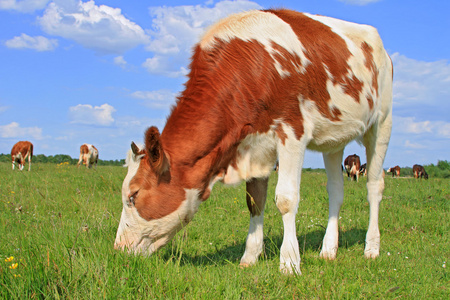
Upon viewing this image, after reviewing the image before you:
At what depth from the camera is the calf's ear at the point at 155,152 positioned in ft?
11.0

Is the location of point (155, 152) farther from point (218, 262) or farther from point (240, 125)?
point (218, 262)

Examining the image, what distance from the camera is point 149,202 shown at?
3.70 m

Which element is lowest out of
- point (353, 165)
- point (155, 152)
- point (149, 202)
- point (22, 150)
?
point (149, 202)

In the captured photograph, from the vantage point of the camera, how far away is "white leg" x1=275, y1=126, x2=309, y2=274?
380cm

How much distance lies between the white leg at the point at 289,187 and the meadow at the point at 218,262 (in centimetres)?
20

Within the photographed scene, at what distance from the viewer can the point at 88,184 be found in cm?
1082

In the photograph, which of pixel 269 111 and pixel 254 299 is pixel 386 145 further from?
pixel 254 299

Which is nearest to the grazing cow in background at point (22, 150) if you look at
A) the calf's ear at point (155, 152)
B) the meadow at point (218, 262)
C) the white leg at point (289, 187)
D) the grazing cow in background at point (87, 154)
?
the grazing cow in background at point (87, 154)

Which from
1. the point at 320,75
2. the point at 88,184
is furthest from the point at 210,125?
the point at 88,184

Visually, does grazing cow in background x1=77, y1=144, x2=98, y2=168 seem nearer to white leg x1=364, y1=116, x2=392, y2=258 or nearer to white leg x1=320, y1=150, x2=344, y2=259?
white leg x1=320, y1=150, x2=344, y2=259

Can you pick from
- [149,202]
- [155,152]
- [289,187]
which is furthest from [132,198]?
[289,187]

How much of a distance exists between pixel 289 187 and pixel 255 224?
1.01 meters

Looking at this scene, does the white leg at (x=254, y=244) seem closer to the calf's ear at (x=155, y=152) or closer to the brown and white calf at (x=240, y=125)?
the brown and white calf at (x=240, y=125)

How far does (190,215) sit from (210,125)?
93cm
